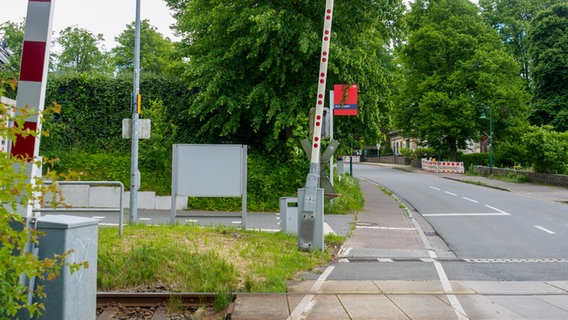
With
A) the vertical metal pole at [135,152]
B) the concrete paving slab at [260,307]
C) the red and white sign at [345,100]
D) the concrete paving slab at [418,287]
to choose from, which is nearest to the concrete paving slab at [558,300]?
the concrete paving slab at [418,287]

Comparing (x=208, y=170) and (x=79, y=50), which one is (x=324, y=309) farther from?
(x=79, y=50)

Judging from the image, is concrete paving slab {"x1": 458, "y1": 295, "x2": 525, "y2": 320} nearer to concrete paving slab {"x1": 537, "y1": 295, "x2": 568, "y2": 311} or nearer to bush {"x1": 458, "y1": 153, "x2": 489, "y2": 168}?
concrete paving slab {"x1": 537, "y1": 295, "x2": 568, "y2": 311}

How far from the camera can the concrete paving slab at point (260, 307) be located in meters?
5.29

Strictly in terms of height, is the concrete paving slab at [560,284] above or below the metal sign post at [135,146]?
below

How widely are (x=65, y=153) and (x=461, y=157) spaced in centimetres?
4238

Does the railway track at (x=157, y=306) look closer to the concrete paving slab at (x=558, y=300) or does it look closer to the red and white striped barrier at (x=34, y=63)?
the red and white striped barrier at (x=34, y=63)

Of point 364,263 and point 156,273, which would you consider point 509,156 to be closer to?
point 364,263

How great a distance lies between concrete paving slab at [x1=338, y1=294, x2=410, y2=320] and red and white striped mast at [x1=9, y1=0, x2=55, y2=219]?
357 centimetres

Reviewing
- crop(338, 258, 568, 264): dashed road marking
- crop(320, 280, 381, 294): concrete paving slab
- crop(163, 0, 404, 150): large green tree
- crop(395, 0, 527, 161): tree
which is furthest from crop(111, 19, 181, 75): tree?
crop(320, 280, 381, 294): concrete paving slab

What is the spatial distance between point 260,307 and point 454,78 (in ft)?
139

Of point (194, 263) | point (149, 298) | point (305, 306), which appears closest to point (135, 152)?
point (194, 263)

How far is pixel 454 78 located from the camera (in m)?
43.8

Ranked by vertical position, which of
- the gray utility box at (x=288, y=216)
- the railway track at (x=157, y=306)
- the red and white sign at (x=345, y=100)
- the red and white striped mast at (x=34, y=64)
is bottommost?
the railway track at (x=157, y=306)

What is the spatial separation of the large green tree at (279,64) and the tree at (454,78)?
79.8ft
